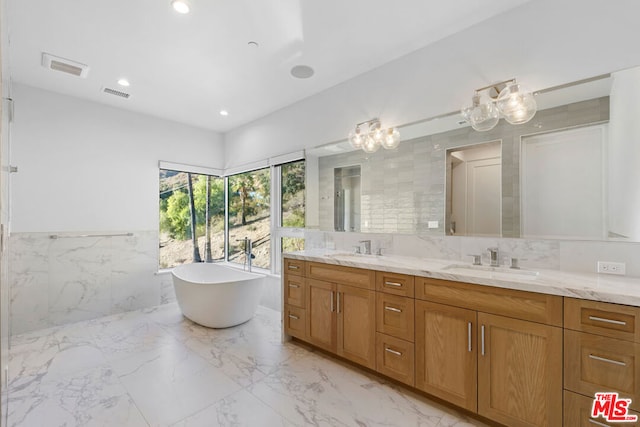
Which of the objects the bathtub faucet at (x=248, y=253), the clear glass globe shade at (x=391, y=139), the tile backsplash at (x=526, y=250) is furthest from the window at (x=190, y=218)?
the clear glass globe shade at (x=391, y=139)

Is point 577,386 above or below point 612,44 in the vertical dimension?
below

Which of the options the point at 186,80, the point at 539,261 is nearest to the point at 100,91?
the point at 186,80

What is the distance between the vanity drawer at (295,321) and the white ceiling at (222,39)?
2.41 meters

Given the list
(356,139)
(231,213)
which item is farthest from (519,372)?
(231,213)

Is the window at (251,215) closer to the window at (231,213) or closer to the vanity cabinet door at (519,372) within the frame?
the window at (231,213)

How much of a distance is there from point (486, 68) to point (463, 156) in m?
0.67

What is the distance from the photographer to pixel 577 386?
4.72ft

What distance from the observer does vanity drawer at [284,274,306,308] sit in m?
2.80

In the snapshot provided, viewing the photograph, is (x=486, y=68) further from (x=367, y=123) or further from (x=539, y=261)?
(x=539, y=261)

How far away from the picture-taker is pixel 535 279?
1.67 m

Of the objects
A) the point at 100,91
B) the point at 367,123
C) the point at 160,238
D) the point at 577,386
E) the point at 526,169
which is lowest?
the point at 577,386

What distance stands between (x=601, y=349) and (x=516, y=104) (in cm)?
157

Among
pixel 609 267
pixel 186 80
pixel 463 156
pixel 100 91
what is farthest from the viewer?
pixel 100 91

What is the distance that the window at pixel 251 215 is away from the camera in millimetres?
4293
